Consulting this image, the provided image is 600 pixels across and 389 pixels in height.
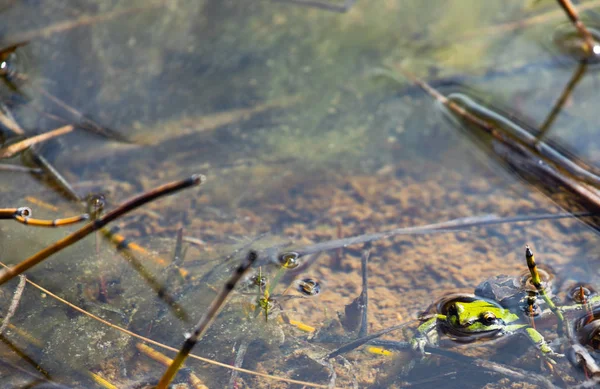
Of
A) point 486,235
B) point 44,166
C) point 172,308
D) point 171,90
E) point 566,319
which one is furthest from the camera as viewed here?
point 171,90

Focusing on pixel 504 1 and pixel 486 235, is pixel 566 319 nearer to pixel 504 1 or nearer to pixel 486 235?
pixel 486 235

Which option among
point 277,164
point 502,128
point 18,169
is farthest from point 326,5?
point 18,169

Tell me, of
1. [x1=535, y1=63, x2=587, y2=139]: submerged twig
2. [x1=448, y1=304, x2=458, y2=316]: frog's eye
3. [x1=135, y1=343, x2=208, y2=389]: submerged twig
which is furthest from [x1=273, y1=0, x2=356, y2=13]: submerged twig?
[x1=135, y1=343, x2=208, y2=389]: submerged twig

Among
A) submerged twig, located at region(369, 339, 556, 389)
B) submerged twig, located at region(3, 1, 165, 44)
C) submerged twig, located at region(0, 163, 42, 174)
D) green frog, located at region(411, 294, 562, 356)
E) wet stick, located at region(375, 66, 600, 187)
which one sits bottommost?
submerged twig, located at region(369, 339, 556, 389)

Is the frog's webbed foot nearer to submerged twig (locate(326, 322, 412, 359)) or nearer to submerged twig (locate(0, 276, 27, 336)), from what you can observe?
submerged twig (locate(326, 322, 412, 359))

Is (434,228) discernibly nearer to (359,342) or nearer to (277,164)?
(359,342)

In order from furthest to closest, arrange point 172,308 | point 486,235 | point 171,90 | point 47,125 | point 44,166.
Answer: point 171,90
point 47,125
point 44,166
point 486,235
point 172,308

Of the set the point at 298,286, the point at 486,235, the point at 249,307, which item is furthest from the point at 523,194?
the point at 249,307
